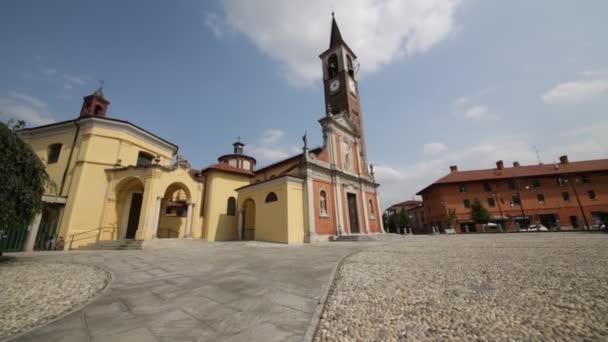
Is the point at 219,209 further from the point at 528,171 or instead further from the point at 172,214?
the point at 528,171

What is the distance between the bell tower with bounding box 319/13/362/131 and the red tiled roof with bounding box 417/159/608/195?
22938 mm

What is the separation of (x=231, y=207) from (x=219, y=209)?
1.18 meters

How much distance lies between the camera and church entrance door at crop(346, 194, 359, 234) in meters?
18.8

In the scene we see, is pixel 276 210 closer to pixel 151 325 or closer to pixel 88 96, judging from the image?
pixel 151 325

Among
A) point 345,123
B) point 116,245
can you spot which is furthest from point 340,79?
point 116,245

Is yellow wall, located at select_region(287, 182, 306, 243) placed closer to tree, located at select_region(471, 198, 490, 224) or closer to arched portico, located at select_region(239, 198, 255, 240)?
arched portico, located at select_region(239, 198, 255, 240)

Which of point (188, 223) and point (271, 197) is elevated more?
point (271, 197)

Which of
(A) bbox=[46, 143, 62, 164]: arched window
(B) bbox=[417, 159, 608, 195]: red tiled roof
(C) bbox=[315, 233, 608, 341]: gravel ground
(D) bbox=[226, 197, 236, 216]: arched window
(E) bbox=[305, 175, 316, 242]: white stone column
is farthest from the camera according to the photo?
(B) bbox=[417, 159, 608, 195]: red tiled roof

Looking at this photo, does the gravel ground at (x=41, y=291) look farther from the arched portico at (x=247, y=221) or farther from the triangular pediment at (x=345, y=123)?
the triangular pediment at (x=345, y=123)

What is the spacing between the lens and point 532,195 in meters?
33.6

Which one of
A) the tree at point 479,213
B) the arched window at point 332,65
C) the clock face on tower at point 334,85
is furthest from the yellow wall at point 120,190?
the tree at point 479,213

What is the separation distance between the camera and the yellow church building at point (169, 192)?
14.2m

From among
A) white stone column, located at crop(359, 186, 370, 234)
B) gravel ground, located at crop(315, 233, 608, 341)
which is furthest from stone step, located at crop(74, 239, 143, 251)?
white stone column, located at crop(359, 186, 370, 234)

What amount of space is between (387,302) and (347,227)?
48.4 ft
